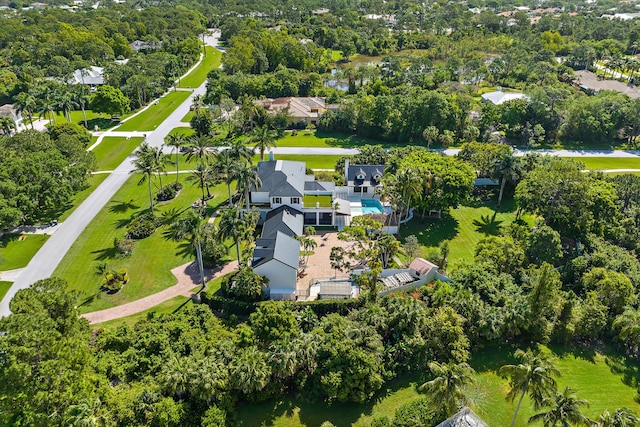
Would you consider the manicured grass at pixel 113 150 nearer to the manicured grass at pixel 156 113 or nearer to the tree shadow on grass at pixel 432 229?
the manicured grass at pixel 156 113

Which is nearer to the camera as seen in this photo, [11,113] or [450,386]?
[450,386]

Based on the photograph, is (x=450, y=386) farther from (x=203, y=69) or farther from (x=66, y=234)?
(x=203, y=69)

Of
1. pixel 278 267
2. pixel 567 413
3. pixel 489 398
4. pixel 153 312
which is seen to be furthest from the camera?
pixel 278 267

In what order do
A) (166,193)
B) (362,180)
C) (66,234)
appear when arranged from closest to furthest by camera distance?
(66,234) → (362,180) → (166,193)

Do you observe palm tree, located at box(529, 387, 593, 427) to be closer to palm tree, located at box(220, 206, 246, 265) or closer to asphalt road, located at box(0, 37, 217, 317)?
palm tree, located at box(220, 206, 246, 265)

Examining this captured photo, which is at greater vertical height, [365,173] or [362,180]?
[365,173]

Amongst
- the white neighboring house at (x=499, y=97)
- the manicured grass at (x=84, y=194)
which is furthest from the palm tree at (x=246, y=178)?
the white neighboring house at (x=499, y=97)

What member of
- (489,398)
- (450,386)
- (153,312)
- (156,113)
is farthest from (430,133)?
(156,113)

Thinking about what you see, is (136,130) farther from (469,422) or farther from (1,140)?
(469,422)

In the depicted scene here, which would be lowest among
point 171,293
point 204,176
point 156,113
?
point 171,293
